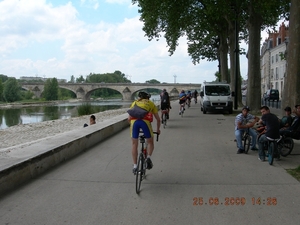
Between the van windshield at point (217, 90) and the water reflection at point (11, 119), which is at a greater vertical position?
the van windshield at point (217, 90)

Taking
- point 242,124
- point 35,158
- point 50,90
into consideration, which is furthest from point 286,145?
point 50,90

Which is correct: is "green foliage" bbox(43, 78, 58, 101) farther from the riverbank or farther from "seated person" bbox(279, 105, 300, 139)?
"seated person" bbox(279, 105, 300, 139)

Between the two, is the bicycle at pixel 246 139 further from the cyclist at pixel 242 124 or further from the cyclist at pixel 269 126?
the cyclist at pixel 269 126

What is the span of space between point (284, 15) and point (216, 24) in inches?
357

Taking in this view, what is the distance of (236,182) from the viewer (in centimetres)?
621

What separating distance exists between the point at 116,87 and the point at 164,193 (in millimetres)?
105468

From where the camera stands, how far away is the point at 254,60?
2066 centimetres

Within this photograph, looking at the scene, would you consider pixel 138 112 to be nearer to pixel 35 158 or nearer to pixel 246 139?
pixel 35 158

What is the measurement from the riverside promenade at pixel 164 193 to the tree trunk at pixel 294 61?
424 cm

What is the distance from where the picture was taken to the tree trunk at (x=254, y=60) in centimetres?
2055

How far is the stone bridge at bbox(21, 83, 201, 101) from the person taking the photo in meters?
104

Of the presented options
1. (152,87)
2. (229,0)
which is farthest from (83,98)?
(229,0)

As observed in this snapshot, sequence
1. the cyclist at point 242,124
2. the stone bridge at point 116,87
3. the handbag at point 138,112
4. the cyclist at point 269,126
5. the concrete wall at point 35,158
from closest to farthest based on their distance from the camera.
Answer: the concrete wall at point 35,158 < the handbag at point 138,112 < the cyclist at point 269,126 < the cyclist at point 242,124 < the stone bridge at point 116,87

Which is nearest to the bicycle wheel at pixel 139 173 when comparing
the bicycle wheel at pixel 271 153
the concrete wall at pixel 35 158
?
the concrete wall at pixel 35 158
